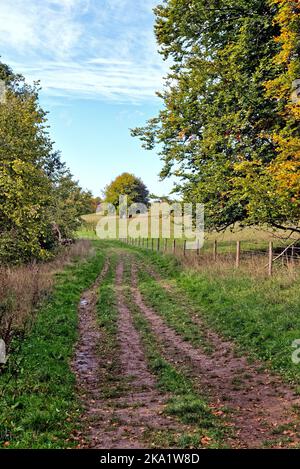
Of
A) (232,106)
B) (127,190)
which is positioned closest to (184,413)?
(232,106)

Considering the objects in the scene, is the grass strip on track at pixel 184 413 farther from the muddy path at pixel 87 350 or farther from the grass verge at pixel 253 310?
the grass verge at pixel 253 310

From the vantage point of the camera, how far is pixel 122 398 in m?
8.04

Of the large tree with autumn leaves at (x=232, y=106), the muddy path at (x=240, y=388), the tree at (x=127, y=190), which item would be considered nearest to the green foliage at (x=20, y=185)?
the muddy path at (x=240, y=388)

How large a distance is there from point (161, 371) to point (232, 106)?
13006mm

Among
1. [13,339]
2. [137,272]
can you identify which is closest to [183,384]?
[13,339]

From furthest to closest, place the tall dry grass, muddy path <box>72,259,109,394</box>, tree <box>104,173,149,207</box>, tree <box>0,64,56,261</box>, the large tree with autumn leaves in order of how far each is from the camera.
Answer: tree <box>104,173,149,207</box>
the large tree with autumn leaves
tree <box>0,64,56,261</box>
the tall dry grass
muddy path <box>72,259,109,394</box>

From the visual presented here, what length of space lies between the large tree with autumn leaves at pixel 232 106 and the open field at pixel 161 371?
3942 mm

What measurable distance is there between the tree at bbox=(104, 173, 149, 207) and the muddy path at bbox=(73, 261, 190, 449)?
79976 mm

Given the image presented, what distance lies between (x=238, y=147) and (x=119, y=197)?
7577 cm

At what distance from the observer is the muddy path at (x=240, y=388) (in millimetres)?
6527

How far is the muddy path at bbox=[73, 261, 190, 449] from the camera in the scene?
6430 mm

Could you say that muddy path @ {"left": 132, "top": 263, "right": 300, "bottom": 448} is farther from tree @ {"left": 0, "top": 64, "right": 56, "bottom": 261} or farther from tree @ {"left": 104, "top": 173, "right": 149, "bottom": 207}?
tree @ {"left": 104, "top": 173, "right": 149, "bottom": 207}

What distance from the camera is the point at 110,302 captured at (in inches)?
639

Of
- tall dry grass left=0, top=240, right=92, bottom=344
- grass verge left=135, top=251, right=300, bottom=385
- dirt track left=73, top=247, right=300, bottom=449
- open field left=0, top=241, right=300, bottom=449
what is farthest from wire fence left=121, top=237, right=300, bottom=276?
tall dry grass left=0, top=240, right=92, bottom=344
